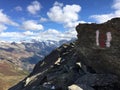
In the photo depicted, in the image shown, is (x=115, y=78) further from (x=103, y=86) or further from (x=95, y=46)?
(x=95, y=46)

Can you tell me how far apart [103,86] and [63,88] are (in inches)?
211

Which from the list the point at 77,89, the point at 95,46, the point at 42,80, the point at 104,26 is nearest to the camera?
the point at 77,89

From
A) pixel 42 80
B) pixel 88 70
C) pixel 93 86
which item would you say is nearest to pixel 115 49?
pixel 93 86

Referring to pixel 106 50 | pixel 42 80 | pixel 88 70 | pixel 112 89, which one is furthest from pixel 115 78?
pixel 42 80

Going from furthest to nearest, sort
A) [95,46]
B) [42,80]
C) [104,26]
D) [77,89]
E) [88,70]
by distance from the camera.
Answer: [42,80] < [88,70] < [95,46] < [104,26] < [77,89]

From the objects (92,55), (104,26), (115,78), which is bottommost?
(115,78)

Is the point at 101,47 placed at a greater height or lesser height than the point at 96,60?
greater

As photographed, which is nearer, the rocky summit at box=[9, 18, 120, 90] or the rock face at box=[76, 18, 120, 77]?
the rock face at box=[76, 18, 120, 77]

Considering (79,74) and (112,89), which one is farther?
(79,74)

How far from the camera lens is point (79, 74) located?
29047mm

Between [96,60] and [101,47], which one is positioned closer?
[101,47]

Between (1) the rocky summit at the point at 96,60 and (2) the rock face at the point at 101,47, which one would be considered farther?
(1) the rocky summit at the point at 96,60

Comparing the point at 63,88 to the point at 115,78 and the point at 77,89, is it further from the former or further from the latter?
the point at 115,78

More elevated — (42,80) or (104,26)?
(104,26)
